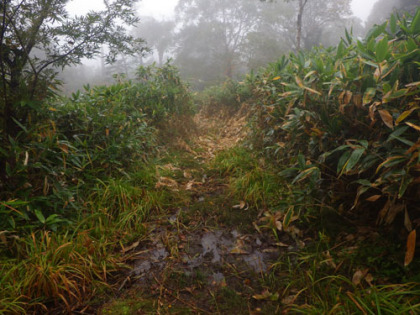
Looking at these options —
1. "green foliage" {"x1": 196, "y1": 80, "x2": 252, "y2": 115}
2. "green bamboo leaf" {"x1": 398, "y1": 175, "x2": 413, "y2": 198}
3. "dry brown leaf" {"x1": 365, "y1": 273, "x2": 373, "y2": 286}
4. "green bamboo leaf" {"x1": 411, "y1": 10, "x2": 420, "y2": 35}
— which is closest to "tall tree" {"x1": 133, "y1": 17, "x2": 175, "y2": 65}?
"green foliage" {"x1": 196, "y1": 80, "x2": 252, "y2": 115}

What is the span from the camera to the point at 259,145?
12.1 feet

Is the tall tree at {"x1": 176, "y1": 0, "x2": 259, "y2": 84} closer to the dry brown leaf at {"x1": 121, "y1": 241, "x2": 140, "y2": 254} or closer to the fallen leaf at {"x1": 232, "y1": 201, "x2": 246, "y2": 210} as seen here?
the fallen leaf at {"x1": 232, "y1": 201, "x2": 246, "y2": 210}

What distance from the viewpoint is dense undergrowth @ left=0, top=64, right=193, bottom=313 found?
1527 mm

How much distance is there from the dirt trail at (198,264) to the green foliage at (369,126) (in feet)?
2.51

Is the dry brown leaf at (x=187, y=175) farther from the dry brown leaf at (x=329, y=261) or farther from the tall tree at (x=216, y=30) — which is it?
the tall tree at (x=216, y=30)

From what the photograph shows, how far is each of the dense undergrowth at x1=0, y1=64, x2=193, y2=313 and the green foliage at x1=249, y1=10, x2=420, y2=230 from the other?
1666 millimetres

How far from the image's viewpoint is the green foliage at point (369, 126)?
4.89 feet

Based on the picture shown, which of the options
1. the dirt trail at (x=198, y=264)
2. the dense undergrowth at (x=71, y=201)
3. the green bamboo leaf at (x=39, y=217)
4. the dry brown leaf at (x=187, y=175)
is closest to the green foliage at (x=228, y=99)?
the dry brown leaf at (x=187, y=175)

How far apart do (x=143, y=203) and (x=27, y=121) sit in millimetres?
1409

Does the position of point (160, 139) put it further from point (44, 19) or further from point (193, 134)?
point (44, 19)

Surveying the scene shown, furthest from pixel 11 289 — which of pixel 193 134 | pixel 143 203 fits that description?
pixel 193 134

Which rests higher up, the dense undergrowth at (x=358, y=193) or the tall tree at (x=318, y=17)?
the tall tree at (x=318, y=17)

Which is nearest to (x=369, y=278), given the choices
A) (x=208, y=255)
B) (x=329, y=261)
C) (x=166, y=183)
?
(x=329, y=261)

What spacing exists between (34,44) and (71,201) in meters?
1.62
